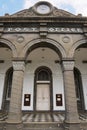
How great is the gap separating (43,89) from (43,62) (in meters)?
2.37

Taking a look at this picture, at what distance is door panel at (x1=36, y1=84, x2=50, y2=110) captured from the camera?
425 inches

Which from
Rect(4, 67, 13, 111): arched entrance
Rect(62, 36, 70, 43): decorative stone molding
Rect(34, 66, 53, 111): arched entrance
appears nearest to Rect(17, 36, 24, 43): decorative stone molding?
Rect(62, 36, 70, 43): decorative stone molding

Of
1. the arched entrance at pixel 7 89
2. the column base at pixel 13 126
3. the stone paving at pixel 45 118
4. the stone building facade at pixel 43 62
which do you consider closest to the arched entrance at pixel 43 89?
the stone building facade at pixel 43 62

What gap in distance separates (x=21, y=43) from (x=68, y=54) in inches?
111

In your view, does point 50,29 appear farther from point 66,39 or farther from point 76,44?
point 76,44

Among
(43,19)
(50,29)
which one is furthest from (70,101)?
(43,19)

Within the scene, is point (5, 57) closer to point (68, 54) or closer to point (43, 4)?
point (43, 4)

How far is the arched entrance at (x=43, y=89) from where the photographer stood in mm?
10812

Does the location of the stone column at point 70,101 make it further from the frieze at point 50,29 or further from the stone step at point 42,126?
the frieze at point 50,29

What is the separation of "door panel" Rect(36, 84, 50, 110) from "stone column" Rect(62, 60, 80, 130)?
447cm

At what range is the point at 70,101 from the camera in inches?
263

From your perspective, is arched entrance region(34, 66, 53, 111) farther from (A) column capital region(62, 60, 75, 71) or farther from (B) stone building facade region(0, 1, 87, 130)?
(A) column capital region(62, 60, 75, 71)

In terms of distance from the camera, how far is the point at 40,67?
11617mm

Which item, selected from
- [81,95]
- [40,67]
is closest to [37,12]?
[40,67]
